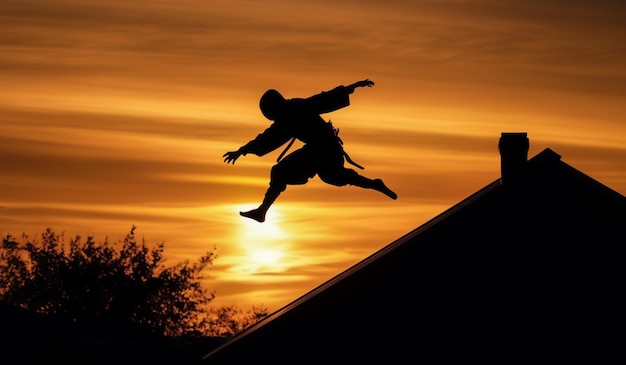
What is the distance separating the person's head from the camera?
42.4 ft

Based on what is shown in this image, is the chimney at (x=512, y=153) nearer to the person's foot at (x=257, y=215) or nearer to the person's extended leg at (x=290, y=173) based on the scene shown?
the person's foot at (x=257, y=215)

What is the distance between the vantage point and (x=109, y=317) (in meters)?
61.1

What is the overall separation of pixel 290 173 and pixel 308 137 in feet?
1.36

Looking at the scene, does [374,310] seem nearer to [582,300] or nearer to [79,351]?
[582,300]

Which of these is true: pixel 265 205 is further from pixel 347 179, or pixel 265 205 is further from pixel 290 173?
pixel 347 179

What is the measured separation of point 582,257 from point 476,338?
200cm

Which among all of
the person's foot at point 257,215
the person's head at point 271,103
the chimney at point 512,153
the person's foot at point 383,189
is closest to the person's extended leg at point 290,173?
the person's foot at point 257,215

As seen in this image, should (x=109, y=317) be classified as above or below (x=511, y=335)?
above

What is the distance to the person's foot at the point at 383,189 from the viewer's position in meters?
13.6

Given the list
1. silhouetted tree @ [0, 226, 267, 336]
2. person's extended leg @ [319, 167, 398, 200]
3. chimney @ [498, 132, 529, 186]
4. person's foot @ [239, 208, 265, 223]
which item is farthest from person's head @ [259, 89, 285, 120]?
silhouetted tree @ [0, 226, 267, 336]

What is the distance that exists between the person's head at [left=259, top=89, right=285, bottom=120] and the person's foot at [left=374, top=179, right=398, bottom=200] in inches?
51.9

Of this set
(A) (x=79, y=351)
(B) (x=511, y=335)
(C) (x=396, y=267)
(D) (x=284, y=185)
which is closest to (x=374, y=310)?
(C) (x=396, y=267)

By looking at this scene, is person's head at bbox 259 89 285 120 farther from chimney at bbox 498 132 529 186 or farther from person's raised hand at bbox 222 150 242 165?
chimney at bbox 498 132 529 186

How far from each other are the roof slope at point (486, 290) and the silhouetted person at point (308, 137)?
621cm
